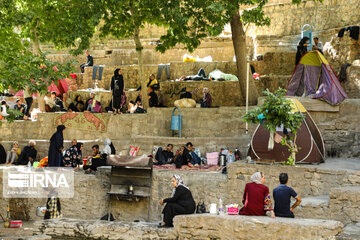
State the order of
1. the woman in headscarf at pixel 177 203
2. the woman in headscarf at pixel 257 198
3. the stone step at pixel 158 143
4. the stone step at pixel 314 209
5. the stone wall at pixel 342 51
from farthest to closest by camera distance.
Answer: the stone wall at pixel 342 51 → the stone step at pixel 158 143 → the stone step at pixel 314 209 → the woman in headscarf at pixel 177 203 → the woman in headscarf at pixel 257 198

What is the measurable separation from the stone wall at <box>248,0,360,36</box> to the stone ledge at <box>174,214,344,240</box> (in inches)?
573

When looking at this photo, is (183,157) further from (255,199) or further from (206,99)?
(255,199)

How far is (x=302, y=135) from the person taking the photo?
11.5 m

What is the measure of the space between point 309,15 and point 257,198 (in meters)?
16.4

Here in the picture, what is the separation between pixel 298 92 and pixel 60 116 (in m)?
7.67

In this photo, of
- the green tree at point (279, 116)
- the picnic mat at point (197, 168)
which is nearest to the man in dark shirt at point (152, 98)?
the picnic mat at point (197, 168)

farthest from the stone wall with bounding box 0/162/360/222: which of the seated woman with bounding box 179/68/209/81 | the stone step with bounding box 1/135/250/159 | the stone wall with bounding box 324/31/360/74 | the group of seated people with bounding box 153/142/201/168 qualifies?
A: the seated woman with bounding box 179/68/209/81

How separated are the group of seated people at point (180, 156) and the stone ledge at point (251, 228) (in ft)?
15.7

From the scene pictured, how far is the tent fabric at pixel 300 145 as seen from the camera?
11.3 m

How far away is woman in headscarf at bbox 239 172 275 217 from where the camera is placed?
7.59m

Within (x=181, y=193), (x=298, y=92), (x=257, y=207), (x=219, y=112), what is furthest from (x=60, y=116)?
(x=257, y=207)

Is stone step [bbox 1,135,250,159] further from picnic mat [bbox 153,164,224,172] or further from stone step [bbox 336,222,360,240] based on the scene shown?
stone step [bbox 336,222,360,240]

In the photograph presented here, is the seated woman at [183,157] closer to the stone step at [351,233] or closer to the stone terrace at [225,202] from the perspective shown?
the stone terrace at [225,202]

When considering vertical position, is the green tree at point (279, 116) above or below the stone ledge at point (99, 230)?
above
